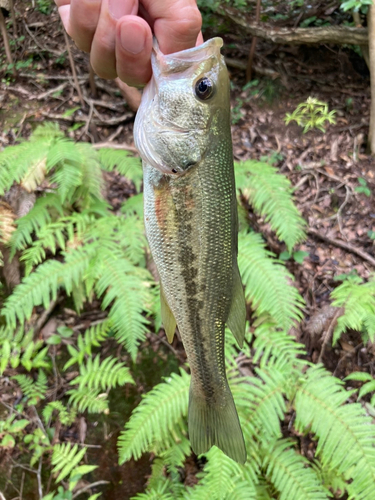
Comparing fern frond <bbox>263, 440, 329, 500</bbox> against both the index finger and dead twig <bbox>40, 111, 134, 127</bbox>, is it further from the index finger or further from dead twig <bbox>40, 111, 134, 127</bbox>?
dead twig <bbox>40, 111, 134, 127</bbox>

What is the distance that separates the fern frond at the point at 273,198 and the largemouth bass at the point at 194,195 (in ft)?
6.64

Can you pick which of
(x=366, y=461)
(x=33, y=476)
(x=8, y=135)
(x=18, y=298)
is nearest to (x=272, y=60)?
(x=8, y=135)

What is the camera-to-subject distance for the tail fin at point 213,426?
168 centimetres

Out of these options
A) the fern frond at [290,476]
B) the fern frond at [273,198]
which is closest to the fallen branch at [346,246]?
the fern frond at [273,198]

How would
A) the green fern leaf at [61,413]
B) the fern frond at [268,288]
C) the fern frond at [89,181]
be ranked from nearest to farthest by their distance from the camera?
the fern frond at [268,288], the green fern leaf at [61,413], the fern frond at [89,181]

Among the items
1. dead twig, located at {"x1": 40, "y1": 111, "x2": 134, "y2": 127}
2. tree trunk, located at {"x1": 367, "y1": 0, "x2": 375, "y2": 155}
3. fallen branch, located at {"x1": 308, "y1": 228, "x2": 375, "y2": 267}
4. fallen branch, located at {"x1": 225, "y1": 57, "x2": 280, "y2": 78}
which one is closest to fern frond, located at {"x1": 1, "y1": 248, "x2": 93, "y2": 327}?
fallen branch, located at {"x1": 308, "y1": 228, "x2": 375, "y2": 267}

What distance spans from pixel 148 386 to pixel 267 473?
1245 mm

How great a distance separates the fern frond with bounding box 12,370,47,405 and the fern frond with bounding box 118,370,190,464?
3.26 feet

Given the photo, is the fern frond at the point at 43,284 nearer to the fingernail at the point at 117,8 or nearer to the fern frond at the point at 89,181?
the fern frond at the point at 89,181

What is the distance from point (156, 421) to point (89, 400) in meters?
0.75

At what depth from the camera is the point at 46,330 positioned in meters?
3.68

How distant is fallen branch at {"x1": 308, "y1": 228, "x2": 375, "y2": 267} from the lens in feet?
13.0

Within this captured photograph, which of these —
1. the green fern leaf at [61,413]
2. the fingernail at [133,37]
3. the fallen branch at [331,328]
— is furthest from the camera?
the fallen branch at [331,328]

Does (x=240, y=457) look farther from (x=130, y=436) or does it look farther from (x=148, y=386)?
(x=148, y=386)
